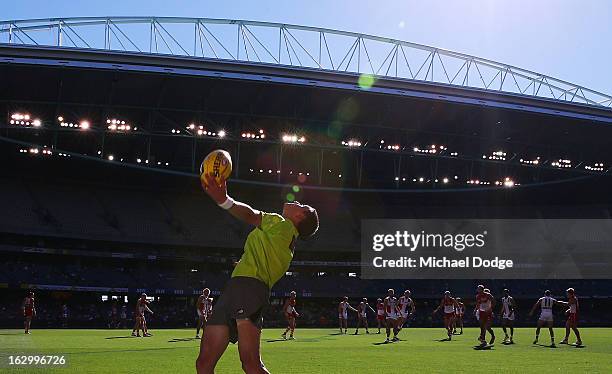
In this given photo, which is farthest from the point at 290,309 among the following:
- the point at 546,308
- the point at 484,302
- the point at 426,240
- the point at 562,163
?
the point at 562,163

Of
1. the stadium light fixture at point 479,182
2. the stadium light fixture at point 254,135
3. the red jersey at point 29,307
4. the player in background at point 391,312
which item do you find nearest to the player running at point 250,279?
the player in background at point 391,312

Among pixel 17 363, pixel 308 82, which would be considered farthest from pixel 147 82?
pixel 17 363

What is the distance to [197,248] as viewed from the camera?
195ft

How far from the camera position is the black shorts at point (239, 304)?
600 centimetres

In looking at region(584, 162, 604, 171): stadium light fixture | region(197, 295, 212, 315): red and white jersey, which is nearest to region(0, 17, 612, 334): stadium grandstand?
region(584, 162, 604, 171): stadium light fixture

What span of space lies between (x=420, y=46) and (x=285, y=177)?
18719mm

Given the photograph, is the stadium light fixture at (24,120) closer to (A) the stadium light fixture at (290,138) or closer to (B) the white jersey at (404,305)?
(A) the stadium light fixture at (290,138)

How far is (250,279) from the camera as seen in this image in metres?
6.17

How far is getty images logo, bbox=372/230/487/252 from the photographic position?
200 ft

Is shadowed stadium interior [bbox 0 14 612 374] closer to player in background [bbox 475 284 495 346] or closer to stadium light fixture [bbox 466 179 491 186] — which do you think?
stadium light fixture [bbox 466 179 491 186]

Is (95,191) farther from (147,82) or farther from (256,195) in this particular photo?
(147,82)

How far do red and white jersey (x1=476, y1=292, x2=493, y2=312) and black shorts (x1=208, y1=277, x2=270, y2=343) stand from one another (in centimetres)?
1834

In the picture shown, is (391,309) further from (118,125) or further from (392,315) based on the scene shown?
(118,125)

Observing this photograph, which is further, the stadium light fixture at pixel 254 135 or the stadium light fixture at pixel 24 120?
the stadium light fixture at pixel 254 135
